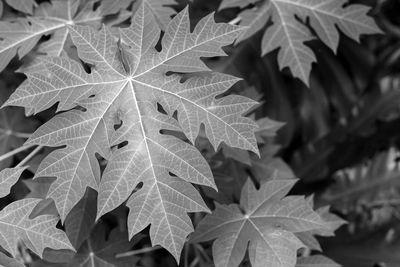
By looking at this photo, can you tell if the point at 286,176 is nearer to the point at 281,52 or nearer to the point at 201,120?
the point at 281,52

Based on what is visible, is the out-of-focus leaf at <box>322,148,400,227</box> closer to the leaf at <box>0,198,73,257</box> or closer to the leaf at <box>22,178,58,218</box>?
the leaf at <box>22,178,58,218</box>

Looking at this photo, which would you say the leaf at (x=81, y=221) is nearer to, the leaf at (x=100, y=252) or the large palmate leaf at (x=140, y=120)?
the leaf at (x=100, y=252)

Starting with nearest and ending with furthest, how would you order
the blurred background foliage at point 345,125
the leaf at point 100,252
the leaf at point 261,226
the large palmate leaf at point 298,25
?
the leaf at point 261,226
the leaf at point 100,252
the large palmate leaf at point 298,25
the blurred background foliage at point 345,125

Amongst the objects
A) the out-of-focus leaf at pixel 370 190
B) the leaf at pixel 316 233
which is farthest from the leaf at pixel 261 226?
the out-of-focus leaf at pixel 370 190

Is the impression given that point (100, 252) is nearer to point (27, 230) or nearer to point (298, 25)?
point (27, 230)

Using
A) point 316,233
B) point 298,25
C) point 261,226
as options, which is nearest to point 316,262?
point 316,233
